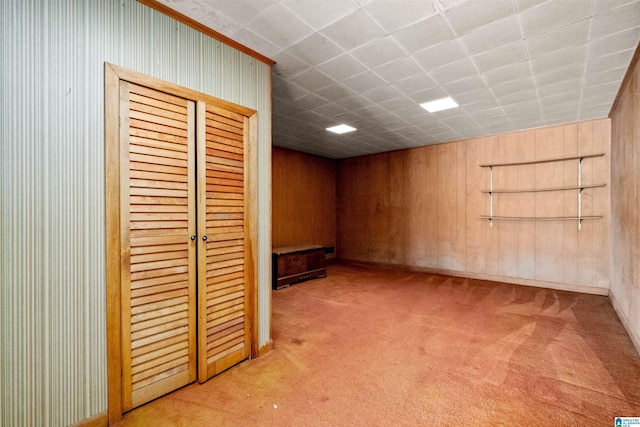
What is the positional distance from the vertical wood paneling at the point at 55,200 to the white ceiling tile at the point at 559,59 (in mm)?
3240

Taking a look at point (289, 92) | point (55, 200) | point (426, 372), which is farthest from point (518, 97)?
point (55, 200)

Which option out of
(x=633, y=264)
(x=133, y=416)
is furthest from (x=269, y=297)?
(x=633, y=264)

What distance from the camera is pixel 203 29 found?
2096 millimetres

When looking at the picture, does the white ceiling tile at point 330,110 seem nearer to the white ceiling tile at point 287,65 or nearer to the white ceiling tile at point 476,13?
the white ceiling tile at point 287,65

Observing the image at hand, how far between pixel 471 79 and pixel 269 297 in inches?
118

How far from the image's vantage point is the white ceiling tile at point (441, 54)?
94.3 inches

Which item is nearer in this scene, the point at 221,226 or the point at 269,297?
the point at 221,226

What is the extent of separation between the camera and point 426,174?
5.92 meters

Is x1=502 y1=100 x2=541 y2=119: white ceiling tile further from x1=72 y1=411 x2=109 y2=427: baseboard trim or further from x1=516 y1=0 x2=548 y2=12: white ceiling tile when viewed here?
x1=72 y1=411 x2=109 y2=427: baseboard trim

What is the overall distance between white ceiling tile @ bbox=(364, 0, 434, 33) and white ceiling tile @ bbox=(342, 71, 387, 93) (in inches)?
29.9

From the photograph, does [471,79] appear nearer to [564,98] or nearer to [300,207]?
[564,98]

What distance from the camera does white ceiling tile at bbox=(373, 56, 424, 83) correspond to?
266cm

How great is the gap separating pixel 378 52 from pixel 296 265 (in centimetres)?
354

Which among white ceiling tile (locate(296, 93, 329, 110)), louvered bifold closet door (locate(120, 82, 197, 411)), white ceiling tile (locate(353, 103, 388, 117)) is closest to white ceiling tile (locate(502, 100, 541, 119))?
white ceiling tile (locate(353, 103, 388, 117))
